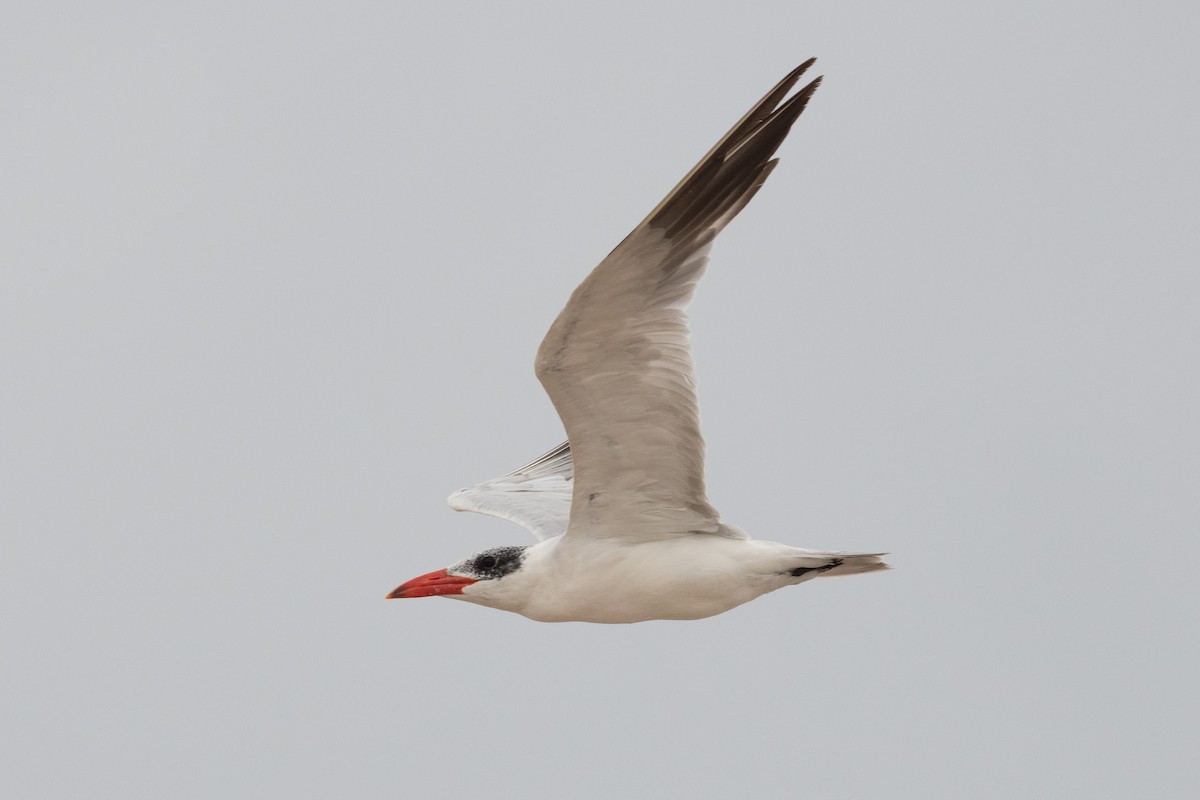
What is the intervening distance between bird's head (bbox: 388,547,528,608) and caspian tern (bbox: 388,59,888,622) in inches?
0.4

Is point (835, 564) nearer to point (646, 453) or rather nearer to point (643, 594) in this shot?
point (643, 594)

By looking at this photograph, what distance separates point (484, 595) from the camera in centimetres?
1326

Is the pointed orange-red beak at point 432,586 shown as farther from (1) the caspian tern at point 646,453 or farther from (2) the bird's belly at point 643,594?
(2) the bird's belly at point 643,594

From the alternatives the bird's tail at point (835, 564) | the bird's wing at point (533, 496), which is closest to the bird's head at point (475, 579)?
the bird's wing at point (533, 496)

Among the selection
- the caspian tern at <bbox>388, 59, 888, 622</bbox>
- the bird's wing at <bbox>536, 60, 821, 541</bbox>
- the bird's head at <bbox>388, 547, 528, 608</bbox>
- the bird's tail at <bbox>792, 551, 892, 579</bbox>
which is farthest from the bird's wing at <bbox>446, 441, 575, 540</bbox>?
the bird's tail at <bbox>792, 551, 892, 579</bbox>

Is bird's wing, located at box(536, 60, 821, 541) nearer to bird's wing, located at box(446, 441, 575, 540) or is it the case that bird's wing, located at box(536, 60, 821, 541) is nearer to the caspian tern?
the caspian tern

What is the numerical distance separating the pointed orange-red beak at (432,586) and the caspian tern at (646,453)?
1cm

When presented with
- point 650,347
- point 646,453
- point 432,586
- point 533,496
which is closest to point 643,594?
point 646,453

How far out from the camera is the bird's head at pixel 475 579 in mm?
13203

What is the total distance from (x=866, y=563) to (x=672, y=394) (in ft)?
7.04

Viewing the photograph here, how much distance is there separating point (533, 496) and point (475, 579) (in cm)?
Answer: 242

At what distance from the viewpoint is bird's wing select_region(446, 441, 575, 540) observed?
1487cm

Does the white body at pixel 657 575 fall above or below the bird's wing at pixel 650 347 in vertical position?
below

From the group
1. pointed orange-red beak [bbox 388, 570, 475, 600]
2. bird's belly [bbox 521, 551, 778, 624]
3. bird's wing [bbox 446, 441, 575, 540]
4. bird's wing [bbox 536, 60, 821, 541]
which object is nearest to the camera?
bird's wing [bbox 536, 60, 821, 541]
